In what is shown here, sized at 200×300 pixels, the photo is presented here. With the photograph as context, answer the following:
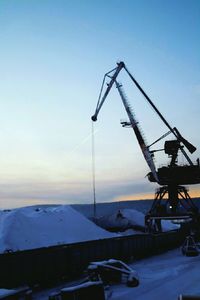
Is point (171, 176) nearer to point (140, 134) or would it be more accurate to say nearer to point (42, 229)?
point (140, 134)

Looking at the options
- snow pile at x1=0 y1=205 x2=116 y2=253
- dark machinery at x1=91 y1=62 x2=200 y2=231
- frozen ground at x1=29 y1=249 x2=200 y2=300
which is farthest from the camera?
dark machinery at x1=91 y1=62 x2=200 y2=231

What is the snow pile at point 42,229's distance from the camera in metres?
34.9

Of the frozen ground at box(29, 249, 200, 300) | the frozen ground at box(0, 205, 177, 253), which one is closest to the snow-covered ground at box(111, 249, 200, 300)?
the frozen ground at box(29, 249, 200, 300)

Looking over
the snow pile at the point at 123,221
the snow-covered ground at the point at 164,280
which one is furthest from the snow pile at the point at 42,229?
the snow pile at the point at 123,221

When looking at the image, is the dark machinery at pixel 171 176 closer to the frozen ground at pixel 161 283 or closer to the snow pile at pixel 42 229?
the snow pile at pixel 42 229

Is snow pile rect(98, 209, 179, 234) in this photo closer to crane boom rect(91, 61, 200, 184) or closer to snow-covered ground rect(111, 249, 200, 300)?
crane boom rect(91, 61, 200, 184)

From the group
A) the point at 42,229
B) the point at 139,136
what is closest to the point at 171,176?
the point at 139,136

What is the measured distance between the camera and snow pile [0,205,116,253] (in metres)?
34.9

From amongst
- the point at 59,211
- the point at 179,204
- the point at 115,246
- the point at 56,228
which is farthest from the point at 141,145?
the point at 115,246

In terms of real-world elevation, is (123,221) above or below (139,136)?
below

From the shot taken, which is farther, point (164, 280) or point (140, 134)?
point (140, 134)

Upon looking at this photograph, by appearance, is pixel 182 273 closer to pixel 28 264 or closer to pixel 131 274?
pixel 131 274

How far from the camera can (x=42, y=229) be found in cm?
3894

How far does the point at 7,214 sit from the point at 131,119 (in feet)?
94.1
